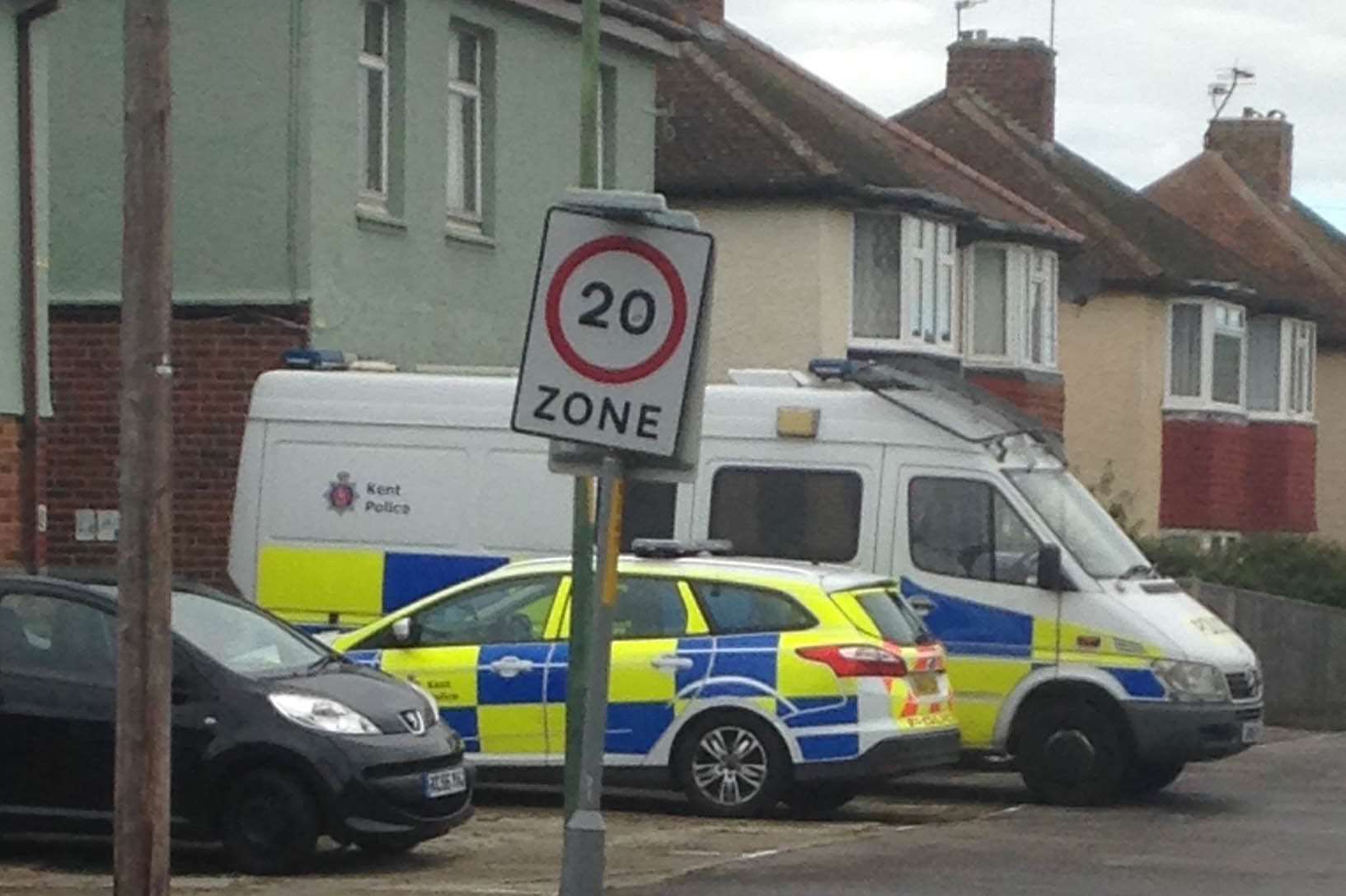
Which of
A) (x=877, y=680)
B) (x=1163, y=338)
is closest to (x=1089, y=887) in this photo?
(x=877, y=680)

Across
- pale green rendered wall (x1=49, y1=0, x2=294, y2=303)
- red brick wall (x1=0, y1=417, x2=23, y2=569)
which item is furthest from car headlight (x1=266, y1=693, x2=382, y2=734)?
pale green rendered wall (x1=49, y1=0, x2=294, y2=303)

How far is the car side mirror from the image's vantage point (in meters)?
19.9

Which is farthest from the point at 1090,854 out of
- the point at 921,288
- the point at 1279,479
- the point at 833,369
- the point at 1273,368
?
the point at 1273,368

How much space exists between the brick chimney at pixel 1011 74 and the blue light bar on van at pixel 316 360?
28.1 metres

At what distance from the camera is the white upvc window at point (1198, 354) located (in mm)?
44750

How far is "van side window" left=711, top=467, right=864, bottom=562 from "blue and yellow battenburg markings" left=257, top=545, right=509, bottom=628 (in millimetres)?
1548

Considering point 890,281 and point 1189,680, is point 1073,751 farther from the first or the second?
point 890,281

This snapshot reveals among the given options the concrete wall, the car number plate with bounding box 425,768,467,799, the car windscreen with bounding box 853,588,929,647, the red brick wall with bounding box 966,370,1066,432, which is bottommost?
the concrete wall

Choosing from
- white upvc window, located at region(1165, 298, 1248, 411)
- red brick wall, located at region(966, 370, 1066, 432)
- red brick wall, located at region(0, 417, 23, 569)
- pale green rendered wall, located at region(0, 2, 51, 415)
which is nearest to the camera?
red brick wall, located at region(0, 417, 23, 569)

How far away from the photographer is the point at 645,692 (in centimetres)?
1798

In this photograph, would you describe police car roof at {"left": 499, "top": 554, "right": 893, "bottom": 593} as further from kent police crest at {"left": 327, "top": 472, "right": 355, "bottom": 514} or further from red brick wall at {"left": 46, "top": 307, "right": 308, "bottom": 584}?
red brick wall at {"left": 46, "top": 307, "right": 308, "bottom": 584}

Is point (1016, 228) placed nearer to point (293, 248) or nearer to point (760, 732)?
point (293, 248)

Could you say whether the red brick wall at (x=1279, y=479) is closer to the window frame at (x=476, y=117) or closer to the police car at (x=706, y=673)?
the window frame at (x=476, y=117)

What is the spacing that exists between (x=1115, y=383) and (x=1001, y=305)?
671 cm
